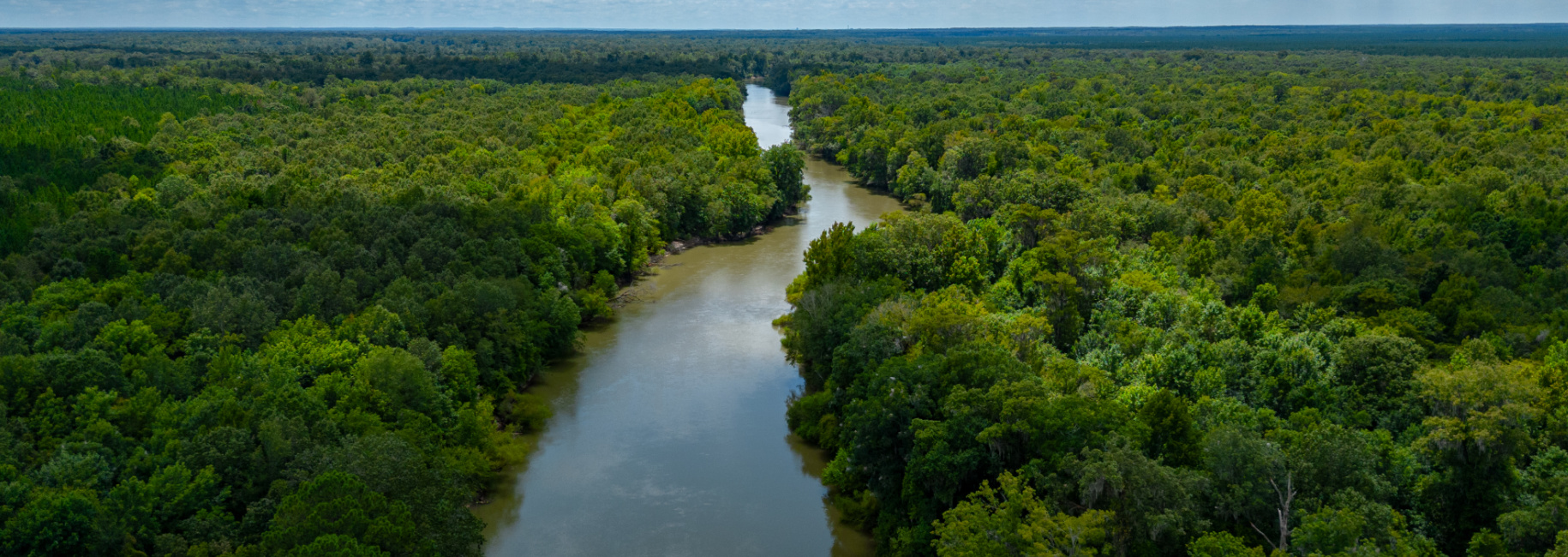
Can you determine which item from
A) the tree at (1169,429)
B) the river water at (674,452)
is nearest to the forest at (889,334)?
the tree at (1169,429)

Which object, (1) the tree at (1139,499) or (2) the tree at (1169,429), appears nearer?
(1) the tree at (1139,499)

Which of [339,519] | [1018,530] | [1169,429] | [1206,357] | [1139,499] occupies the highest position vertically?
[1206,357]

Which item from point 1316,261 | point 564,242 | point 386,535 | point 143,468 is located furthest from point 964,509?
point 564,242

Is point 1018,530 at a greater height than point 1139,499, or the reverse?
point 1139,499

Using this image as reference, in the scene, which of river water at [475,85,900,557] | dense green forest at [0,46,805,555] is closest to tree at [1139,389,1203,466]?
river water at [475,85,900,557]

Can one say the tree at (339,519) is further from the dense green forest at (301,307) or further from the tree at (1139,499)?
the tree at (1139,499)

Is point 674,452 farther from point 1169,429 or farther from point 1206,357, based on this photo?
point 1206,357

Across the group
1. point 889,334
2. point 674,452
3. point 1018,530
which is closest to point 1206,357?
point 889,334

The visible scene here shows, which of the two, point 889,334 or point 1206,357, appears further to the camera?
point 889,334
